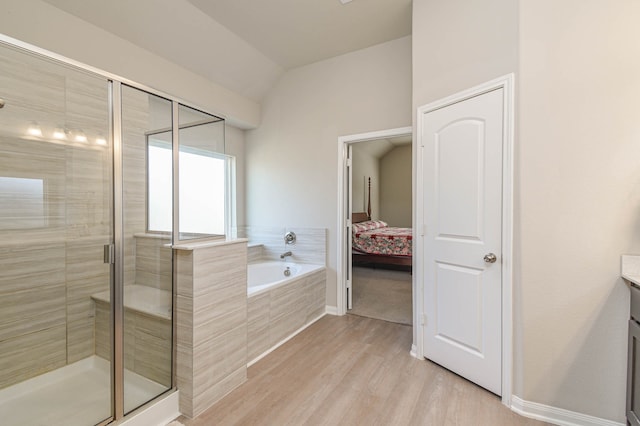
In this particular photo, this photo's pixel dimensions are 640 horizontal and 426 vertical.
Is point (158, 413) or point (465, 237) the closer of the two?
point (158, 413)

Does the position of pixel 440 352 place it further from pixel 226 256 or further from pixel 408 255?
pixel 408 255

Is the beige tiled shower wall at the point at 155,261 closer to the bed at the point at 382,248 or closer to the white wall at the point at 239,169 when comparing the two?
the white wall at the point at 239,169

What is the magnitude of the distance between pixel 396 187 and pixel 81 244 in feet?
24.6

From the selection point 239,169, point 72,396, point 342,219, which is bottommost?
point 72,396

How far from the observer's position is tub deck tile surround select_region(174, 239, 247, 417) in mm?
1661

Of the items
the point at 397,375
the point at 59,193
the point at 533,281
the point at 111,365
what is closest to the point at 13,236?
the point at 59,193

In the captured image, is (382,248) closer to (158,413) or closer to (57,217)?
(158,413)

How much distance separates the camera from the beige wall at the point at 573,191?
4.89 feet

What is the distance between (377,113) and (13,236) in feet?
10.4

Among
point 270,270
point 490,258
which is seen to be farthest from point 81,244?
point 490,258

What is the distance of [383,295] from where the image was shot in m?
4.01

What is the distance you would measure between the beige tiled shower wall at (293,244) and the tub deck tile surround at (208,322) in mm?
1545

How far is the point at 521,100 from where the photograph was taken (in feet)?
5.59

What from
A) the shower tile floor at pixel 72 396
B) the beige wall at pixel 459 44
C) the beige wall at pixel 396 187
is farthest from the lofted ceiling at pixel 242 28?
the beige wall at pixel 396 187
